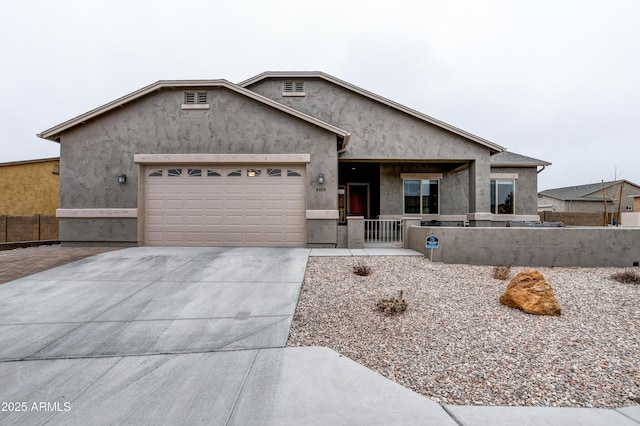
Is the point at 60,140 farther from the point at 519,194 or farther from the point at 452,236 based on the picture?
the point at 519,194

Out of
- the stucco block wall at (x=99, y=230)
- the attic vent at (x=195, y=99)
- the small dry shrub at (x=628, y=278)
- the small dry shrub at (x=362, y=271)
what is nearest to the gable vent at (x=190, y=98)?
the attic vent at (x=195, y=99)

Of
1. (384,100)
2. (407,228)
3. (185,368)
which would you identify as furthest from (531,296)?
(384,100)

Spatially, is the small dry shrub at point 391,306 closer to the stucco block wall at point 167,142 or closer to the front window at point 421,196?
the stucco block wall at point 167,142

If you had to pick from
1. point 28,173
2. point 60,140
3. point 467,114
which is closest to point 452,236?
point 60,140

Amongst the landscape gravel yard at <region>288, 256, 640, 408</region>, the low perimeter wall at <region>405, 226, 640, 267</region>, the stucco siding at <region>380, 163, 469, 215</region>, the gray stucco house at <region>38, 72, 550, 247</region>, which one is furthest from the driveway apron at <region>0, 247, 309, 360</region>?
the stucco siding at <region>380, 163, 469, 215</region>

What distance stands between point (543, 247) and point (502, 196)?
7.56 m

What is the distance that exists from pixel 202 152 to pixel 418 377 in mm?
9066

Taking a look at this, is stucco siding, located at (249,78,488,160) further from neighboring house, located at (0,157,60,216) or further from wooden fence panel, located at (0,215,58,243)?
neighboring house, located at (0,157,60,216)

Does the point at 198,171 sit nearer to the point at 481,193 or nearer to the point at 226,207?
the point at 226,207

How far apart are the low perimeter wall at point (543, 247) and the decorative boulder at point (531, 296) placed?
2.81 m

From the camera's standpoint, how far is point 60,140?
30.8 feet

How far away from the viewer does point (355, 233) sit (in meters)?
9.48

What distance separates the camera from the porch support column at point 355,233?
945cm

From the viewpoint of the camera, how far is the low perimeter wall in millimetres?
7469
